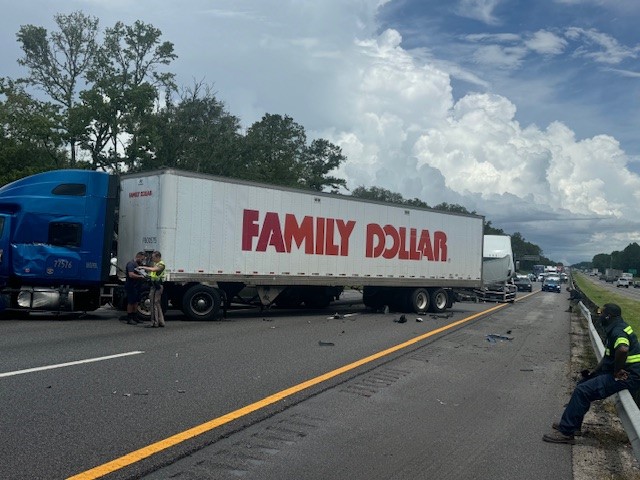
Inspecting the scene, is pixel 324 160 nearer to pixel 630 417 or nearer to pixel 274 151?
pixel 274 151

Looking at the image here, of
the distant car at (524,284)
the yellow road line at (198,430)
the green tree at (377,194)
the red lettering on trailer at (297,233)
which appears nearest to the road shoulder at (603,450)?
the yellow road line at (198,430)

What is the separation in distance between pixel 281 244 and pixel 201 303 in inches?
110

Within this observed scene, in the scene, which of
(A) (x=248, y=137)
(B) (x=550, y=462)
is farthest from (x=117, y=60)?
(B) (x=550, y=462)

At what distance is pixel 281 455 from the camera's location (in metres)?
5.28

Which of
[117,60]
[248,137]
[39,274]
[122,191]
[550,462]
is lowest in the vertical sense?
[550,462]

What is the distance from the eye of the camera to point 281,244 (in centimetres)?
1683

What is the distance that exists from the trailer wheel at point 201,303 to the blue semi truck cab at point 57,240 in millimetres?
2032

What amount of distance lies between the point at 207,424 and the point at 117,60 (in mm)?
41369

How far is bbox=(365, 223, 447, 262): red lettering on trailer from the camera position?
760 inches

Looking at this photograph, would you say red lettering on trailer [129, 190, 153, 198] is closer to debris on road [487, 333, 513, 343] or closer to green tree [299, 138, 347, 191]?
debris on road [487, 333, 513, 343]

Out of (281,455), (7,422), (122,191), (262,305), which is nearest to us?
(281,455)

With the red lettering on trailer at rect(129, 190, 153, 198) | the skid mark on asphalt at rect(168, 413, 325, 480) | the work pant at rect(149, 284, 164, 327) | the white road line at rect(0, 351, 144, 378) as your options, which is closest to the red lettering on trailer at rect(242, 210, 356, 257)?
the red lettering on trailer at rect(129, 190, 153, 198)

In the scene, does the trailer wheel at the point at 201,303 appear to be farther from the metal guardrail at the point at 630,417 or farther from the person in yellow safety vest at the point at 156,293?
the metal guardrail at the point at 630,417

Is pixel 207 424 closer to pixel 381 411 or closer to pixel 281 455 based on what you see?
pixel 281 455
